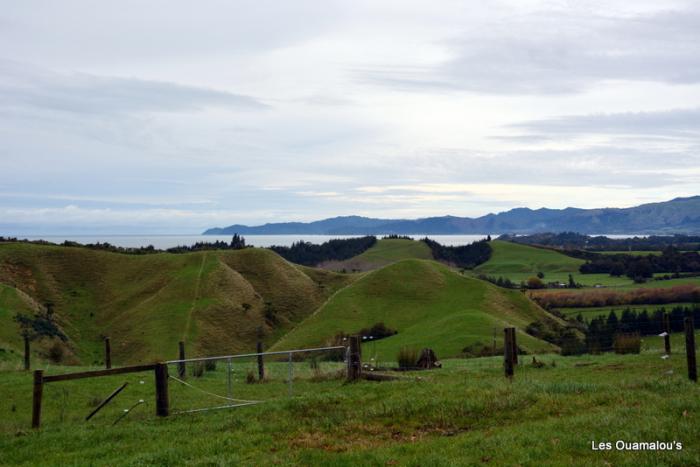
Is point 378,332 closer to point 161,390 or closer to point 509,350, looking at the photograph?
point 509,350

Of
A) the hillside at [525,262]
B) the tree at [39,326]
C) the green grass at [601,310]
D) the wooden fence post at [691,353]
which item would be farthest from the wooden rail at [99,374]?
the hillside at [525,262]

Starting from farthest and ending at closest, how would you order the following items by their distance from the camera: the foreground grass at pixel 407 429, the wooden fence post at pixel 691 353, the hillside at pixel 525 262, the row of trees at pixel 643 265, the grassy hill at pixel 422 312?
the hillside at pixel 525 262
the row of trees at pixel 643 265
the grassy hill at pixel 422 312
the wooden fence post at pixel 691 353
the foreground grass at pixel 407 429

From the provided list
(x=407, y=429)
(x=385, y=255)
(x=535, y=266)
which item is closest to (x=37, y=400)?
(x=407, y=429)

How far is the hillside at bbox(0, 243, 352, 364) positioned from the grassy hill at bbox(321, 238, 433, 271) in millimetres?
57757

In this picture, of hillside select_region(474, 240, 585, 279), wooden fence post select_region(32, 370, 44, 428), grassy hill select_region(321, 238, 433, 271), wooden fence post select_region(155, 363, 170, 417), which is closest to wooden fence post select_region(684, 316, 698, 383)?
wooden fence post select_region(155, 363, 170, 417)

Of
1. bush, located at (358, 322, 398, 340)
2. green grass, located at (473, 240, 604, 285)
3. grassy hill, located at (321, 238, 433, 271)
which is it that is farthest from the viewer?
grassy hill, located at (321, 238, 433, 271)

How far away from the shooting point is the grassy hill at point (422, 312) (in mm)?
47219

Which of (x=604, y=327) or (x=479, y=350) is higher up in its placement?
(x=479, y=350)

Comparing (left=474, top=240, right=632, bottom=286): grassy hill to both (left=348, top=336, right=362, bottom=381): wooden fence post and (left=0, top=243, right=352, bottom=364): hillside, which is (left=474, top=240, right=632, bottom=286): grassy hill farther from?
(left=348, top=336, right=362, bottom=381): wooden fence post

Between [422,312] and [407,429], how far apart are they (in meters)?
50.8

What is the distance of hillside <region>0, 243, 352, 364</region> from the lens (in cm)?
5800

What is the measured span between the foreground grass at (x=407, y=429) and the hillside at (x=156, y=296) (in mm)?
38505

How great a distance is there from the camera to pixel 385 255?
153000 mm

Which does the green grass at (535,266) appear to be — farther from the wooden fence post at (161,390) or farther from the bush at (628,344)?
the wooden fence post at (161,390)
